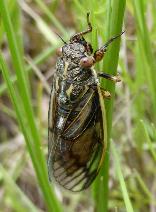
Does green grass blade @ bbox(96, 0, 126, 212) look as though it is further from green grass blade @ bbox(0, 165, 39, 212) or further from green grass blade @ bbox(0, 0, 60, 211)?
green grass blade @ bbox(0, 165, 39, 212)

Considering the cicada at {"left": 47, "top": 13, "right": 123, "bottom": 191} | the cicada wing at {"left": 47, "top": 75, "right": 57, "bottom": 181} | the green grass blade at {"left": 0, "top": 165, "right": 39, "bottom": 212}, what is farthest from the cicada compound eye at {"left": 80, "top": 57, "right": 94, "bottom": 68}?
the green grass blade at {"left": 0, "top": 165, "right": 39, "bottom": 212}

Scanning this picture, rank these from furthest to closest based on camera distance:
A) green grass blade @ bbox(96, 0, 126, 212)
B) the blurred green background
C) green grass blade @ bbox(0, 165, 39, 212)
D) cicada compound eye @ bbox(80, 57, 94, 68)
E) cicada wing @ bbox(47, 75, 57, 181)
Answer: green grass blade @ bbox(0, 165, 39, 212)
cicada wing @ bbox(47, 75, 57, 181)
cicada compound eye @ bbox(80, 57, 94, 68)
the blurred green background
green grass blade @ bbox(96, 0, 126, 212)

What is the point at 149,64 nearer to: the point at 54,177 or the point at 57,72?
the point at 57,72

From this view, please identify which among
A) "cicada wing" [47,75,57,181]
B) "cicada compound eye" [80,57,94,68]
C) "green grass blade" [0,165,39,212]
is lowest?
"green grass blade" [0,165,39,212]

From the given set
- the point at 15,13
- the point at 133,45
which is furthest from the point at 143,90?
the point at 15,13

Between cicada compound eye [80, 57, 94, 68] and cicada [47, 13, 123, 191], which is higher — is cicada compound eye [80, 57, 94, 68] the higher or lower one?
the higher one

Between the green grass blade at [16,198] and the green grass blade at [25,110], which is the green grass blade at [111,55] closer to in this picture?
the green grass blade at [25,110]

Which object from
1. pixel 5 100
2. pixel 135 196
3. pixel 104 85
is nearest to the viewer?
pixel 104 85

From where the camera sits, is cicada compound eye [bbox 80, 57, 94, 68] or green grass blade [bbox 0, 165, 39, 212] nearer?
cicada compound eye [bbox 80, 57, 94, 68]

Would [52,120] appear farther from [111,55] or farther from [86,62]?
[111,55]
